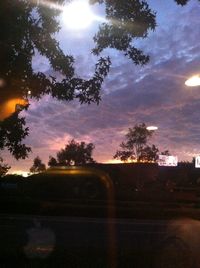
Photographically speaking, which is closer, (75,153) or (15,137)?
(15,137)

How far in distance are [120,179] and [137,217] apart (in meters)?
25.6

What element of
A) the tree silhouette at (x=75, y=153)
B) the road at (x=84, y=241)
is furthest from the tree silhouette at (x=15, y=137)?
the tree silhouette at (x=75, y=153)

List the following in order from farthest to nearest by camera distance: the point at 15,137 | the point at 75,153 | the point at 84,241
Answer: the point at 75,153
the point at 15,137
the point at 84,241

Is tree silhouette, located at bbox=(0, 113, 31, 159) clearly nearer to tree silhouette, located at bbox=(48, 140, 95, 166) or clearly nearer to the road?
the road

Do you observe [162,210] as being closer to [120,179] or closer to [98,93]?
[98,93]

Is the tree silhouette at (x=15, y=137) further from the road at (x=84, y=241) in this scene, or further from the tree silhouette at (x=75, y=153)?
the tree silhouette at (x=75, y=153)

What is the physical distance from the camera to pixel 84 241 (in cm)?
1494

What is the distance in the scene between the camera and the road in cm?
848

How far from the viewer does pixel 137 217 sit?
24.0m

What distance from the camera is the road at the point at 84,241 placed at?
8484 millimetres

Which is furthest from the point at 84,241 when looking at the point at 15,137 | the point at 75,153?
the point at 75,153

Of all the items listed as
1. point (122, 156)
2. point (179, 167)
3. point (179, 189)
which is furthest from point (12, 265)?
point (179, 167)

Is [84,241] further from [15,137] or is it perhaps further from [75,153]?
[75,153]

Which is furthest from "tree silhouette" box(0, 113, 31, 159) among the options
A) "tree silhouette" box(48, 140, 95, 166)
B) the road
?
"tree silhouette" box(48, 140, 95, 166)
